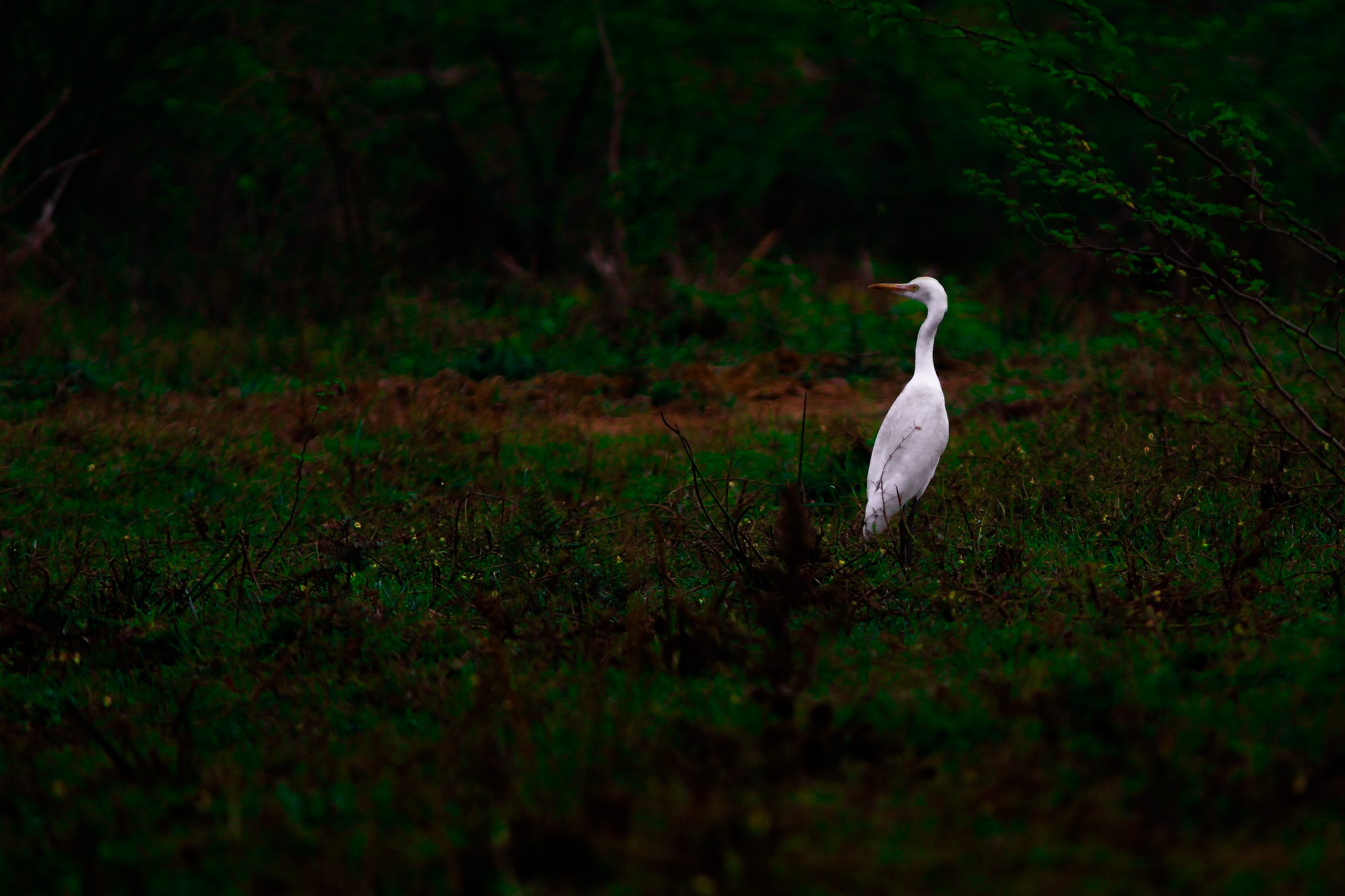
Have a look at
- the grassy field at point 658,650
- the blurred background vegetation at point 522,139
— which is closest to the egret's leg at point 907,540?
the grassy field at point 658,650

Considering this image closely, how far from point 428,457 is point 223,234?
6.32m

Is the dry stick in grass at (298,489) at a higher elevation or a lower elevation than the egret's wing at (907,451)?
lower

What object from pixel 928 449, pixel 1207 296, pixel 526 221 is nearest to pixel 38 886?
pixel 928 449

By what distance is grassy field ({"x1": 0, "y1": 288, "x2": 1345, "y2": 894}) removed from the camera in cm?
267

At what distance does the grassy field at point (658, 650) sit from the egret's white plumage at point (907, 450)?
6.7 inches

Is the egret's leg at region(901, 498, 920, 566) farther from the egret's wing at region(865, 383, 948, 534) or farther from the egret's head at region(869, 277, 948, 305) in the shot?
the egret's head at region(869, 277, 948, 305)

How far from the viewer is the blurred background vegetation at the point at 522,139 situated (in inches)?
443

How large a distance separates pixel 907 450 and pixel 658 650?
1822mm

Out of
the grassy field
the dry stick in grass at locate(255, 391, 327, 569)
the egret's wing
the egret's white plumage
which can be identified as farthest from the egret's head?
the dry stick in grass at locate(255, 391, 327, 569)

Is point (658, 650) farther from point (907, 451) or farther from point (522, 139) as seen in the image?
point (522, 139)

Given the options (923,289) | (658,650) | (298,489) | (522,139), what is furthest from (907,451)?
(522,139)

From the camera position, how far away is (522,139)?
46.9 ft


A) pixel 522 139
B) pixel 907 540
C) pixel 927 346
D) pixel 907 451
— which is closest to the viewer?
pixel 907 540

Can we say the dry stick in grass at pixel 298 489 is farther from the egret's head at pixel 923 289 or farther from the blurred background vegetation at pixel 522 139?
the blurred background vegetation at pixel 522 139
